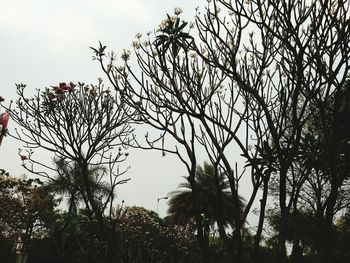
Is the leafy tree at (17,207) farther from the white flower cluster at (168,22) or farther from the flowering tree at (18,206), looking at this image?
the white flower cluster at (168,22)

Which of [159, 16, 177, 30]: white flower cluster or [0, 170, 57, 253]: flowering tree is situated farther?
[0, 170, 57, 253]: flowering tree

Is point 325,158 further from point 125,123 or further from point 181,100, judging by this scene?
point 125,123

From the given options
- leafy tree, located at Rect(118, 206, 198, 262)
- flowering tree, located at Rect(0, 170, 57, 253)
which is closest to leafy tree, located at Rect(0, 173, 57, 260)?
flowering tree, located at Rect(0, 170, 57, 253)

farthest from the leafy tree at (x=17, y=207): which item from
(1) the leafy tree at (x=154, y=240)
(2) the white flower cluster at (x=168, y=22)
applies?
(2) the white flower cluster at (x=168, y=22)

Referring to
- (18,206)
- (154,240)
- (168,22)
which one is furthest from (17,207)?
(168,22)

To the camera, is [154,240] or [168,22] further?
[154,240]

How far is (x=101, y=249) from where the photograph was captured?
25.3 m

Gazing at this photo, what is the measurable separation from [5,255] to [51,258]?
312 cm

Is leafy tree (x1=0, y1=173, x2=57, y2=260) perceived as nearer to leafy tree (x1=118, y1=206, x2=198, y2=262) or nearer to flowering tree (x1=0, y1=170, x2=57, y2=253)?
flowering tree (x1=0, y1=170, x2=57, y2=253)

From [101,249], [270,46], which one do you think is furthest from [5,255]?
[270,46]

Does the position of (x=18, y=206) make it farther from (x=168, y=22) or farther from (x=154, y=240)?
(x=168, y=22)

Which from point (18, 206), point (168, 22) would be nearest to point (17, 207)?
point (18, 206)

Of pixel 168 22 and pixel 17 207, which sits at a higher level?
pixel 17 207

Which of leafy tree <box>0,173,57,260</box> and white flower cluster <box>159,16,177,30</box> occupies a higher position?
leafy tree <box>0,173,57,260</box>
